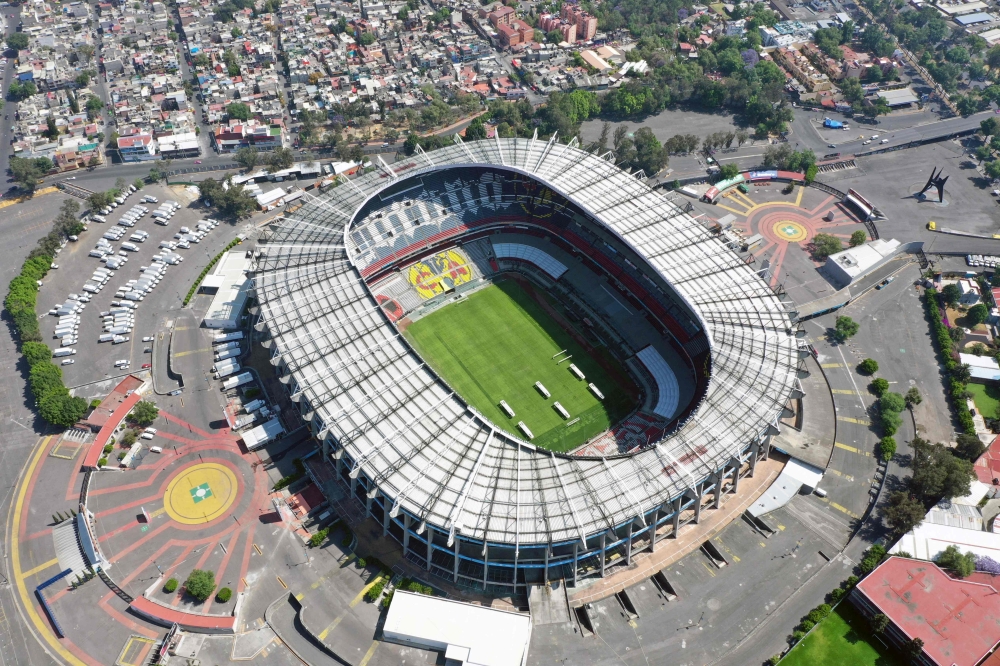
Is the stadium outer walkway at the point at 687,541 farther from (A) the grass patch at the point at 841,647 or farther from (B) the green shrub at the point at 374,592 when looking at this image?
(B) the green shrub at the point at 374,592

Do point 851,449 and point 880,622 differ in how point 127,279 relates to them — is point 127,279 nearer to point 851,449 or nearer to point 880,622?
point 851,449

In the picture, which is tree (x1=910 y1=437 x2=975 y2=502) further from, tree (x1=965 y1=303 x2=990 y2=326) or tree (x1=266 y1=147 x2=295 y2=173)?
tree (x1=266 y1=147 x2=295 y2=173)

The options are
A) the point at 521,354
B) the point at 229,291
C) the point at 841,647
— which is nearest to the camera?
the point at 841,647

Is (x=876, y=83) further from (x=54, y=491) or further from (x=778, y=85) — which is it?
(x=54, y=491)

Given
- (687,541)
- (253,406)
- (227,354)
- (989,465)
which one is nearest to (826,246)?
(989,465)

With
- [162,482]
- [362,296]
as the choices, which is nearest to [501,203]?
[362,296]

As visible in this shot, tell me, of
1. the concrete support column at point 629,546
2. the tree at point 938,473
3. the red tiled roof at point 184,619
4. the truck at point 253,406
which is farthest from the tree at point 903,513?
the truck at point 253,406
